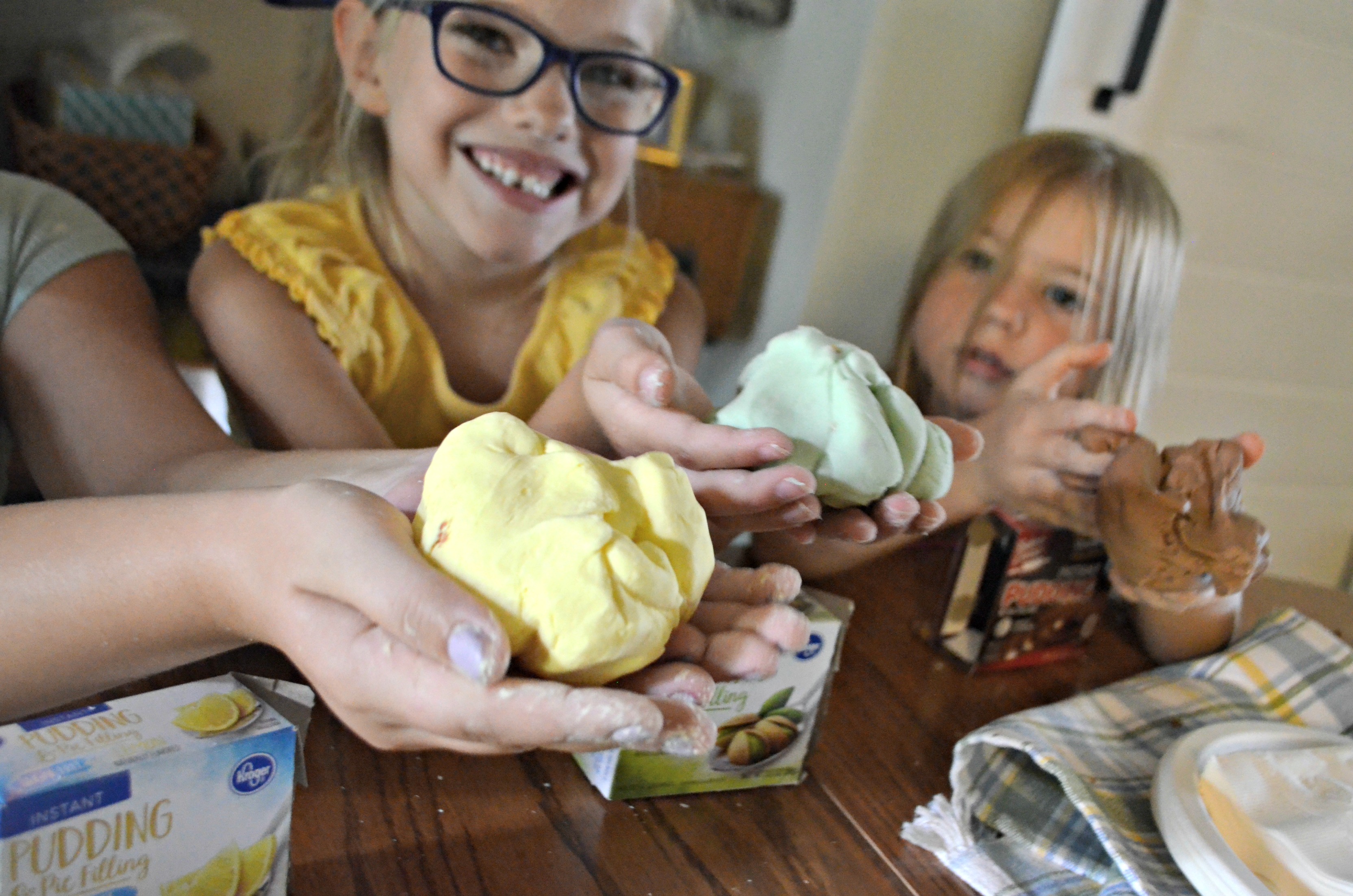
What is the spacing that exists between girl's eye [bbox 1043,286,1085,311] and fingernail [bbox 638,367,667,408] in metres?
0.81

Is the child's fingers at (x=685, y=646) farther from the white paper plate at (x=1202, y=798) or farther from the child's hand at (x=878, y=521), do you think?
the white paper plate at (x=1202, y=798)

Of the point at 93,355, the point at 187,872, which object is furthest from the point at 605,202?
the point at 187,872

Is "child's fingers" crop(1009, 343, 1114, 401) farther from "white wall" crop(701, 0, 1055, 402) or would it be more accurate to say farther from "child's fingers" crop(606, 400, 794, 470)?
"white wall" crop(701, 0, 1055, 402)

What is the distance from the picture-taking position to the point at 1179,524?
83 centimetres

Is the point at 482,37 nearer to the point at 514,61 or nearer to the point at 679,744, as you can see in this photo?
the point at 514,61

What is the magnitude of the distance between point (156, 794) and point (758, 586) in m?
0.31

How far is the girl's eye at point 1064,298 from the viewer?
117 centimetres

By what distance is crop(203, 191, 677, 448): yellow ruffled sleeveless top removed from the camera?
909mm

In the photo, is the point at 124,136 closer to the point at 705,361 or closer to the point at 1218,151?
the point at 705,361

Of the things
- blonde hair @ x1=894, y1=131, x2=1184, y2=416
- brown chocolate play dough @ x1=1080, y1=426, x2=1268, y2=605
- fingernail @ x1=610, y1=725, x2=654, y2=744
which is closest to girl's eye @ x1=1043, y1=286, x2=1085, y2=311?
blonde hair @ x1=894, y1=131, x2=1184, y2=416

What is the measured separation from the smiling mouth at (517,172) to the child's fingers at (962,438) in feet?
1.59

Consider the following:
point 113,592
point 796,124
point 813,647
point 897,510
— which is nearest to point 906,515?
point 897,510

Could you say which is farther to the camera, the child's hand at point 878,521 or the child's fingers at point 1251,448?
the child's fingers at point 1251,448

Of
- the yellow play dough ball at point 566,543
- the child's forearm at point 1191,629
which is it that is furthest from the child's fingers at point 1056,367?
the yellow play dough ball at point 566,543
